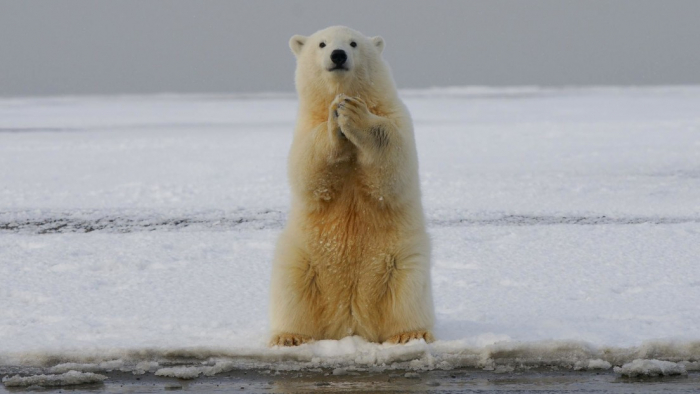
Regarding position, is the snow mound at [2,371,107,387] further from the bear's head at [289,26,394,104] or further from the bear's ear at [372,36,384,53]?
the bear's ear at [372,36,384,53]

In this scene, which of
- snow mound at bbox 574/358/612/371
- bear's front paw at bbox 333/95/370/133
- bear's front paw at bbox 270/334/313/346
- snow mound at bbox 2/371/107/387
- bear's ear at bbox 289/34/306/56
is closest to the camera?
snow mound at bbox 2/371/107/387

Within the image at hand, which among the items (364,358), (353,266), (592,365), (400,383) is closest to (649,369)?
(592,365)

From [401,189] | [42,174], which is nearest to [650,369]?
[401,189]

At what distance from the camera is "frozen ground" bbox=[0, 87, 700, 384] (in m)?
3.30

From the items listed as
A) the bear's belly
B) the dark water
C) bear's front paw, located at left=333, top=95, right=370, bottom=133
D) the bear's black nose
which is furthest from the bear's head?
the dark water

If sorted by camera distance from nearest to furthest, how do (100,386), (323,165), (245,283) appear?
(100,386), (323,165), (245,283)

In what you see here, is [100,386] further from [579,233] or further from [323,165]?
[579,233]

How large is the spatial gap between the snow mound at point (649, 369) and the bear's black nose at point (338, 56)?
1556mm

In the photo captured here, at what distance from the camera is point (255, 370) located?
315 centimetres

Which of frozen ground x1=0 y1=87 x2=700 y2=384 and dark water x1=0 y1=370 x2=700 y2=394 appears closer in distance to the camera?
dark water x1=0 y1=370 x2=700 y2=394

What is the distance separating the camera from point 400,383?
9.61 feet

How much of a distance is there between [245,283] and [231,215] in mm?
2567

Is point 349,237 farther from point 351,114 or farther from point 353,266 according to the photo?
point 351,114

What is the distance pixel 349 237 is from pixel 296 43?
94 centimetres
